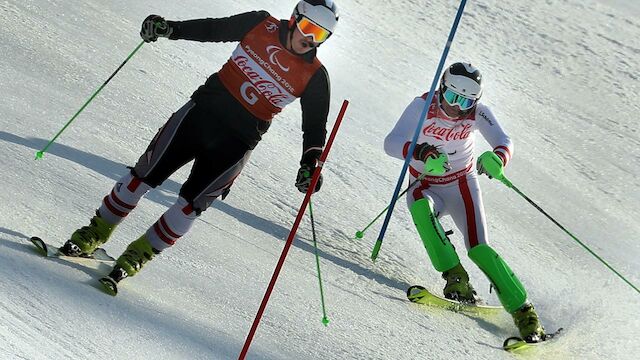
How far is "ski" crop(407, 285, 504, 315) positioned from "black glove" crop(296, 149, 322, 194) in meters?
2.11

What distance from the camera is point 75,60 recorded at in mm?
9016

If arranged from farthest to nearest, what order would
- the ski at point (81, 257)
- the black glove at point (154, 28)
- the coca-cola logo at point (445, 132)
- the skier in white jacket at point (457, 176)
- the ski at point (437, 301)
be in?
1. the coca-cola logo at point (445, 132)
2. the ski at point (437, 301)
3. the skier in white jacket at point (457, 176)
4. the black glove at point (154, 28)
5. the ski at point (81, 257)

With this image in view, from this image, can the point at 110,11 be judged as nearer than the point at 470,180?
No

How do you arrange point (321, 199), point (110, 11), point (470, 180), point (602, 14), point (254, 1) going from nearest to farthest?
1. point (470, 180)
2. point (321, 199)
3. point (110, 11)
4. point (254, 1)
5. point (602, 14)

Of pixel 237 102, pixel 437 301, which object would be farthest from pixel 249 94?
pixel 437 301

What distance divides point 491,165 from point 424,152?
0.55 metres

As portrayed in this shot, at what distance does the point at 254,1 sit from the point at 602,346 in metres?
9.56

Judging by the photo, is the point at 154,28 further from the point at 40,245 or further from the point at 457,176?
the point at 457,176

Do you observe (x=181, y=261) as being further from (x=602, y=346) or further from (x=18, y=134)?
(x=602, y=346)

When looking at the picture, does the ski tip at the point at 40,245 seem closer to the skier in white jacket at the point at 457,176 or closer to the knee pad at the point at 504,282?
the skier in white jacket at the point at 457,176

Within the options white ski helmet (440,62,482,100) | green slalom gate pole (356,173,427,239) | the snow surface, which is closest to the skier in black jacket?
the snow surface

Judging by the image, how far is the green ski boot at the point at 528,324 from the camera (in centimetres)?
632

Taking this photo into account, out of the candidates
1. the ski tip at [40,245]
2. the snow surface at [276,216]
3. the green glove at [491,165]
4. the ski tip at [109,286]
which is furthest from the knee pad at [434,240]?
the ski tip at [40,245]

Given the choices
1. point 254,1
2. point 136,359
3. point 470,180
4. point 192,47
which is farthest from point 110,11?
point 136,359
